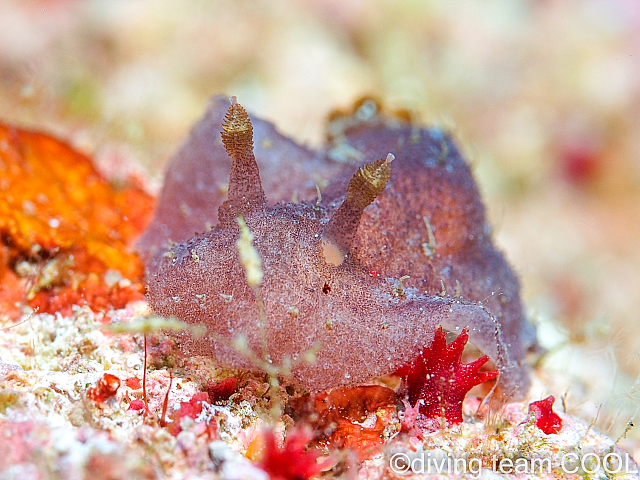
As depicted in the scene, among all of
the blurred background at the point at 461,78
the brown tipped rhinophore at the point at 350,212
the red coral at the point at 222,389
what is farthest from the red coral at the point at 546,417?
the blurred background at the point at 461,78

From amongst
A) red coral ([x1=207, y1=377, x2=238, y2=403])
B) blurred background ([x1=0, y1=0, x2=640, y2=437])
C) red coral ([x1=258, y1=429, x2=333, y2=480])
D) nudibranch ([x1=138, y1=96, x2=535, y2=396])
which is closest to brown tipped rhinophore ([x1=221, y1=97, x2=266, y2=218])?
nudibranch ([x1=138, y1=96, x2=535, y2=396])

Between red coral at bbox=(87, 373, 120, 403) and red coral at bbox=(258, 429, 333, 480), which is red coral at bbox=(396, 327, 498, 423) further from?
red coral at bbox=(87, 373, 120, 403)

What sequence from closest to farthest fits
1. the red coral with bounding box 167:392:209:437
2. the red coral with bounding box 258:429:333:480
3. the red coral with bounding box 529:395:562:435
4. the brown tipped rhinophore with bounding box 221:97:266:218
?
the red coral with bounding box 258:429:333:480 < the red coral with bounding box 167:392:209:437 < the brown tipped rhinophore with bounding box 221:97:266:218 < the red coral with bounding box 529:395:562:435

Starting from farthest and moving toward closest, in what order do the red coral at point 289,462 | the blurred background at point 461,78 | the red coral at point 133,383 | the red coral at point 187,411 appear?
the blurred background at point 461,78
the red coral at point 133,383
the red coral at point 187,411
the red coral at point 289,462

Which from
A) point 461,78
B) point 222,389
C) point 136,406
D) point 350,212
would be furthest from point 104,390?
point 461,78

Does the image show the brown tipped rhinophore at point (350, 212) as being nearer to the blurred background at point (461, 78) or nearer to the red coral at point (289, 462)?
the red coral at point (289, 462)

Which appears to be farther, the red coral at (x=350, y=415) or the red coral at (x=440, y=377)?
the red coral at (x=440, y=377)

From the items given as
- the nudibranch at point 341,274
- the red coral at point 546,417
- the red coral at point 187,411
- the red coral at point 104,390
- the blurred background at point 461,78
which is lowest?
the red coral at point 187,411
